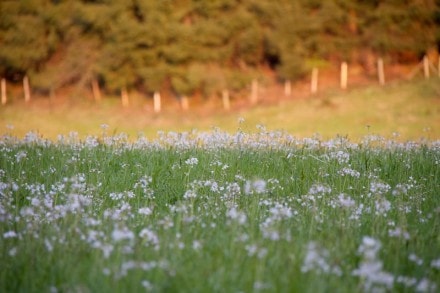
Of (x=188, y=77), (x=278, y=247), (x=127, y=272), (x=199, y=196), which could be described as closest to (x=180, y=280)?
(x=127, y=272)

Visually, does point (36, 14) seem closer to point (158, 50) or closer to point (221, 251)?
point (158, 50)

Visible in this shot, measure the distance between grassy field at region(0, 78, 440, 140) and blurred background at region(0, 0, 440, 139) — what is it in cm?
21

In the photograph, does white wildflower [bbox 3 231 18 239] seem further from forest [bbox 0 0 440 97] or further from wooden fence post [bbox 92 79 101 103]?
wooden fence post [bbox 92 79 101 103]

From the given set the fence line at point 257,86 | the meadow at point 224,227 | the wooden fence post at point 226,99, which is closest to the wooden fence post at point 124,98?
the fence line at point 257,86

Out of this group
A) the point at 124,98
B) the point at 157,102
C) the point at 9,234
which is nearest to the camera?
the point at 9,234

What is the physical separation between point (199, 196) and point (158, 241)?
82.5 inches

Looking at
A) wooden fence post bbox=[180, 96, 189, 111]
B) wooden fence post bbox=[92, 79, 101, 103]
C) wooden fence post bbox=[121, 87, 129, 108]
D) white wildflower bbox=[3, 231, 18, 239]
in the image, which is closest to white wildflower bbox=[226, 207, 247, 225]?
white wildflower bbox=[3, 231, 18, 239]

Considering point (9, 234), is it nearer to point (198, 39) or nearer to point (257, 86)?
point (198, 39)

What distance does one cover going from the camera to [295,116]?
1300 inches

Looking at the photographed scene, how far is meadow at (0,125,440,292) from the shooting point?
12.4 ft

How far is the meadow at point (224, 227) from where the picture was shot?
12.4 feet

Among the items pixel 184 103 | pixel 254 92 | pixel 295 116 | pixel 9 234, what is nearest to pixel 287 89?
pixel 254 92

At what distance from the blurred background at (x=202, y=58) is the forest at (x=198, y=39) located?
0.34 feet

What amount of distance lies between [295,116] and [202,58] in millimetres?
10389
